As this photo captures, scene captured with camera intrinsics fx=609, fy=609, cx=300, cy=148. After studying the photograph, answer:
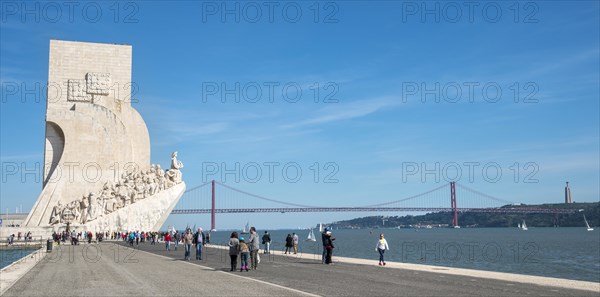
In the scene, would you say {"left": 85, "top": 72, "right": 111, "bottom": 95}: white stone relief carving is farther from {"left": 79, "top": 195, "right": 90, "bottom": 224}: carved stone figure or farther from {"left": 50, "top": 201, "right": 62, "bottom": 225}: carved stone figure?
{"left": 50, "top": 201, "right": 62, "bottom": 225}: carved stone figure

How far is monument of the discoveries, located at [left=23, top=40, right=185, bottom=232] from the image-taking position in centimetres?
3388

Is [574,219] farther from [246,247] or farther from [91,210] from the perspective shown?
[246,247]

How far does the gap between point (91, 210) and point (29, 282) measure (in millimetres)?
24039

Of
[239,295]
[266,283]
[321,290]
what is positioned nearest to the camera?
[239,295]

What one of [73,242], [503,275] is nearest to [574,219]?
[73,242]

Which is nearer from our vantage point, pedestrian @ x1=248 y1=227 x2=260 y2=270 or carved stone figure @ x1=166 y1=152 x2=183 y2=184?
pedestrian @ x1=248 y1=227 x2=260 y2=270

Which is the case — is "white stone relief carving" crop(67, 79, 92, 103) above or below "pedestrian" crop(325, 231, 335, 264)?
above

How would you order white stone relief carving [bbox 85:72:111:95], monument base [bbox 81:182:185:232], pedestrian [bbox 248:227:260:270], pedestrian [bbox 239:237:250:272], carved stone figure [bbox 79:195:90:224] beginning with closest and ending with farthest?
pedestrian [bbox 239:237:250:272] → pedestrian [bbox 248:227:260:270] → monument base [bbox 81:182:185:232] → carved stone figure [bbox 79:195:90:224] → white stone relief carving [bbox 85:72:111:95]

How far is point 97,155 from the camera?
36.3 metres

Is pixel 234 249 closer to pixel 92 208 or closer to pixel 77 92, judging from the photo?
pixel 92 208

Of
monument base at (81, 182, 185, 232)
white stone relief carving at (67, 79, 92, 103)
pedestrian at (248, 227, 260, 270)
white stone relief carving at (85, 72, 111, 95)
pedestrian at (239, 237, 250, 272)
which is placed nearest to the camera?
pedestrian at (239, 237, 250, 272)

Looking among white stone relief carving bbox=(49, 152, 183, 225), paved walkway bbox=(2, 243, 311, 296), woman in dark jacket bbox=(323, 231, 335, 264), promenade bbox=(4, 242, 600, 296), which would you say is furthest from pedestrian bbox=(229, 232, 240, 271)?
white stone relief carving bbox=(49, 152, 183, 225)

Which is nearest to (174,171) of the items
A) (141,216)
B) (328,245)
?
(141,216)

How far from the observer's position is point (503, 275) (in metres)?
11.6
